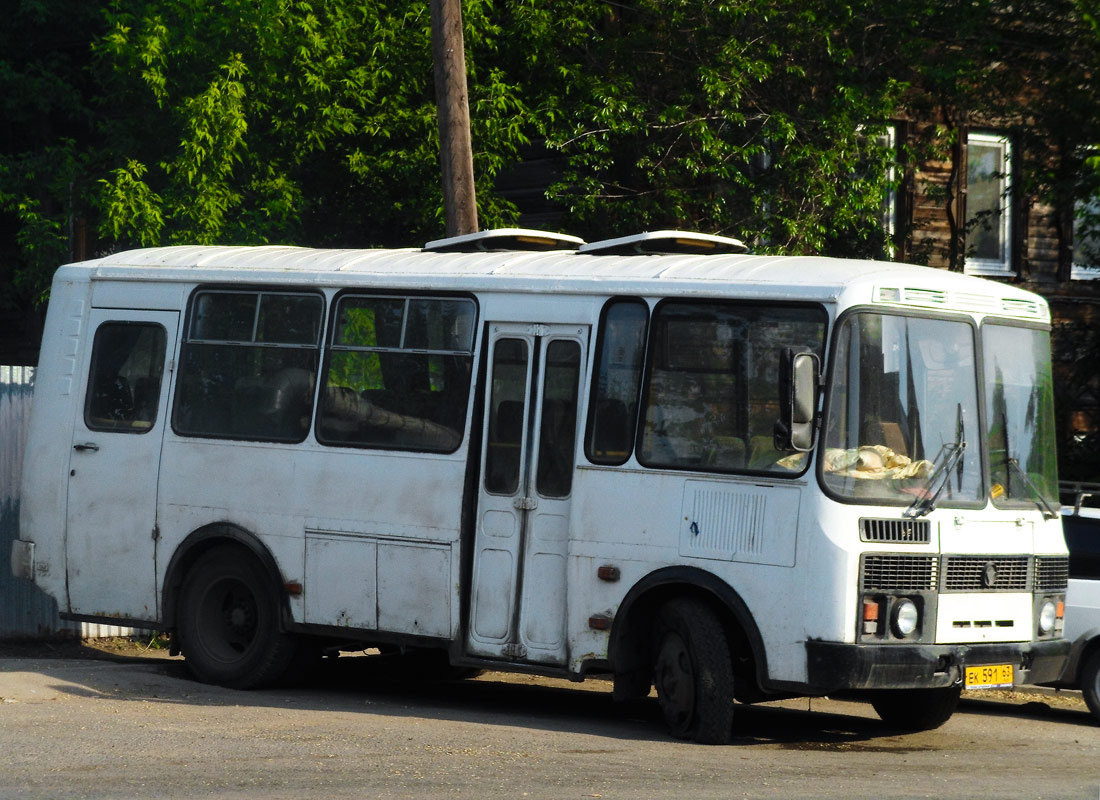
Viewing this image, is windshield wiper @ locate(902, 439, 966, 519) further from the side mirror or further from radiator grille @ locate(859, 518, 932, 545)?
the side mirror

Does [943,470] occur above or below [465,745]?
above

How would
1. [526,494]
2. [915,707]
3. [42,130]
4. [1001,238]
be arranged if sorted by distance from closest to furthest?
[526,494] < [915,707] < [1001,238] < [42,130]

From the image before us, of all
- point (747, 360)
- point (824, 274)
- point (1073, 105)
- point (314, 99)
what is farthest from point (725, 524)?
point (314, 99)

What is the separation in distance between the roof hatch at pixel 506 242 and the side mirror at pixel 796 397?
124 inches

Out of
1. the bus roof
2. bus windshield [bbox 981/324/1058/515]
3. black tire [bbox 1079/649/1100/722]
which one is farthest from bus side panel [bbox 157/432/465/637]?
black tire [bbox 1079/649/1100/722]

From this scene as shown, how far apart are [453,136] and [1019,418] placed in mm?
6388

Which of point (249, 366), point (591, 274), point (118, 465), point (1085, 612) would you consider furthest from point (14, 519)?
point (1085, 612)

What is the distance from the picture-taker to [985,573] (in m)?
9.55

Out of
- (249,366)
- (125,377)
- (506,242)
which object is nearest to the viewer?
(249,366)

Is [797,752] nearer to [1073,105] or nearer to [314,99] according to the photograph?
[1073,105]

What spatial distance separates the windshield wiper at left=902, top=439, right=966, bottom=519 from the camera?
30.5ft

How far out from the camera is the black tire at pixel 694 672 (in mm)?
9445

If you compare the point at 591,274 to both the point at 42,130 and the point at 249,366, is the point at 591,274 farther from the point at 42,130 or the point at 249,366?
the point at 42,130

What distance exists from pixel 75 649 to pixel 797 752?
7.08 meters
